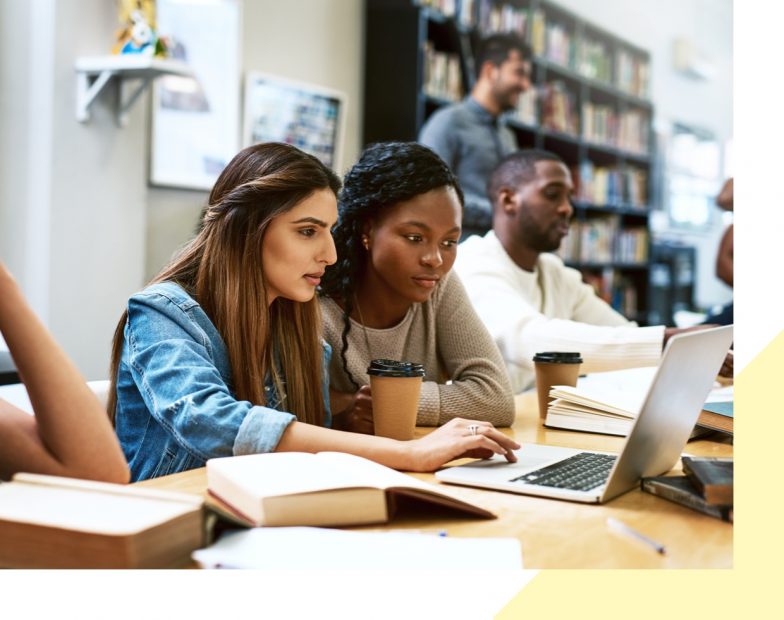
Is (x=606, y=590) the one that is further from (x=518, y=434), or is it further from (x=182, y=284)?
(x=182, y=284)

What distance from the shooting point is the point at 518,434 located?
136 cm

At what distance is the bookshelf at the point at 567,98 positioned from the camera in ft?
12.4

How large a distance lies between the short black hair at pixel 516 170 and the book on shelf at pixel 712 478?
→ 1575 mm

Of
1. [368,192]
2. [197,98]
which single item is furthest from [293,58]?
[368,192]

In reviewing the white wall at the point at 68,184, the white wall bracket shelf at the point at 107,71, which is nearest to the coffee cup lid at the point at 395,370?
the white wall at the point at 68,184

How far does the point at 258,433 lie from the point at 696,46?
6.42 m

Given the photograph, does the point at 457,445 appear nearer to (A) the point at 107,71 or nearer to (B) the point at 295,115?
(A) the point at 107,71

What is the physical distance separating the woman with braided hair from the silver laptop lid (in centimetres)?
45

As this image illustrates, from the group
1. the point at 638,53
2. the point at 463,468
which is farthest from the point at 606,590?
the point at 638,53

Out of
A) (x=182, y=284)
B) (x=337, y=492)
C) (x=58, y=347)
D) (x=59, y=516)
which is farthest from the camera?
(x=182, y=284)

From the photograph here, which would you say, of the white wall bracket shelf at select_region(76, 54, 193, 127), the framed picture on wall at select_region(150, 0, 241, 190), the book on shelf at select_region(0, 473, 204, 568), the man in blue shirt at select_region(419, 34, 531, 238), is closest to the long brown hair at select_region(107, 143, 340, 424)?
the book on shelf at select_region(0, 473, 204, 568)

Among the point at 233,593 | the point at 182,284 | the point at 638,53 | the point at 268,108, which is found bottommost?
the point at 233,593

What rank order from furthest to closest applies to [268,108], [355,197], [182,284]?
1. [268,108]
2. [355,197]
3. [182,284]

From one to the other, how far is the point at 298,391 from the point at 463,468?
1.15 ft
